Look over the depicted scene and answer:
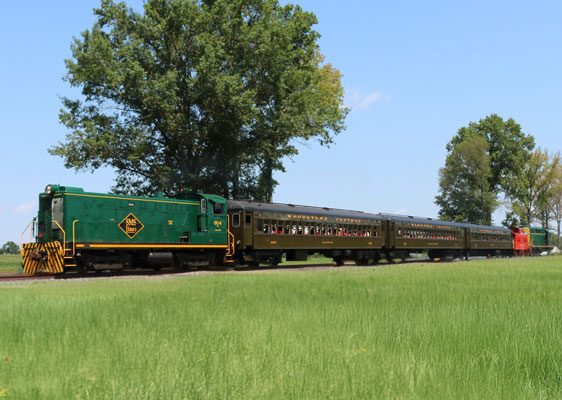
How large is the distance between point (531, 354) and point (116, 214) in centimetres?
2324

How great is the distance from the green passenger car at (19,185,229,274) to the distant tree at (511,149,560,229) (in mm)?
64348

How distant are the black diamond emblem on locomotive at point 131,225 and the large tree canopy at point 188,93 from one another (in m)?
13.2

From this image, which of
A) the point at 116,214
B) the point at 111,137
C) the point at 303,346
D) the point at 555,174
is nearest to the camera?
the point at 303,346

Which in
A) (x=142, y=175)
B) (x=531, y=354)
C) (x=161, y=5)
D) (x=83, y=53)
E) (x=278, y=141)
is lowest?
(x=531, y=354)

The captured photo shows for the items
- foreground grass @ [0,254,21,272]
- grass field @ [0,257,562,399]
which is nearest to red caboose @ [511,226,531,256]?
foreground grass @ [0,254,21,272]

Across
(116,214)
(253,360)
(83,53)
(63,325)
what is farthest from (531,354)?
(83,53)

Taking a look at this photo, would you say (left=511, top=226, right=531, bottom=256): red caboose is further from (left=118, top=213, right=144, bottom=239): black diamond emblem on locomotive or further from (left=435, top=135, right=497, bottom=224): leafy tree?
(left=118, top=213, right=144, bottom=239): black diamond emblem on locomotive

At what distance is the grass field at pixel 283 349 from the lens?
5570 millimetres

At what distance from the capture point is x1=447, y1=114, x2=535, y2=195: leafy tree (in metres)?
85.9

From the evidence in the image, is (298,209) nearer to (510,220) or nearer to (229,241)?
(229,241)

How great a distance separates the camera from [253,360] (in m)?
6.55

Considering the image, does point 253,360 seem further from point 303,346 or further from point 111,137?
point 111,137

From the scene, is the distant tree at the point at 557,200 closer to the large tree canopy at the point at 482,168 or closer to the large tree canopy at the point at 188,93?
the large tree canopy at the point at 482,168

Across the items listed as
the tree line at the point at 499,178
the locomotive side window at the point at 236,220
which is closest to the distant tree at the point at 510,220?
the tree line at the point at 499,178
